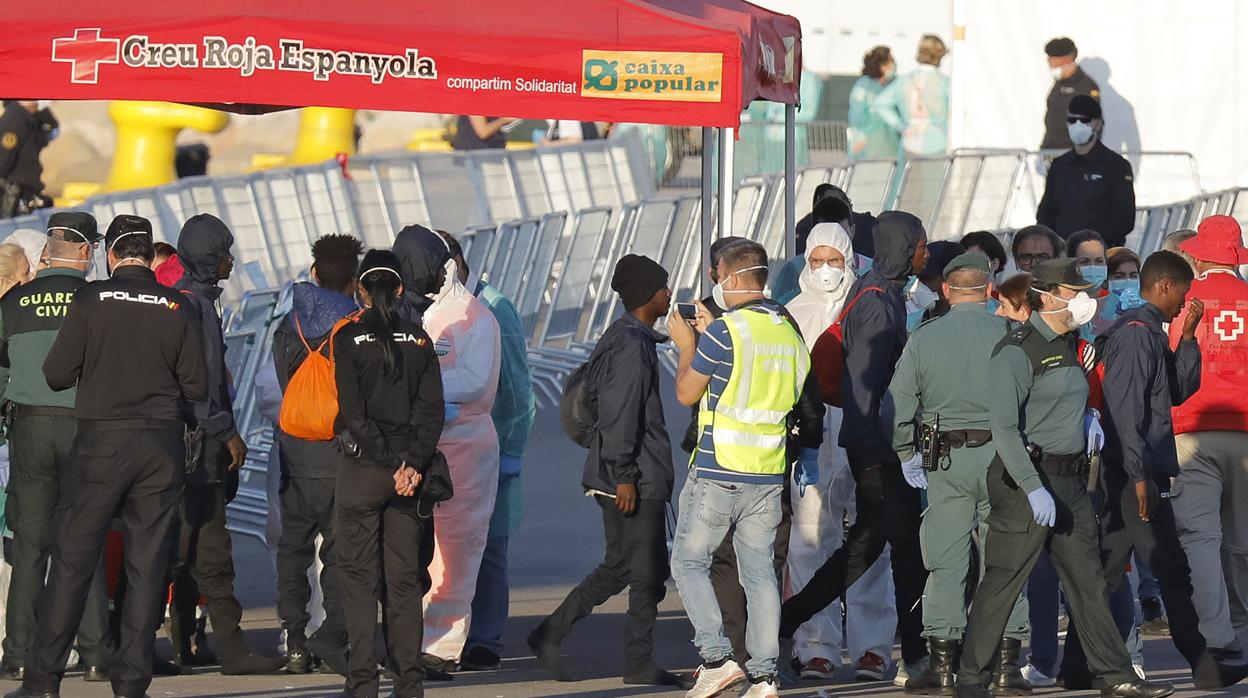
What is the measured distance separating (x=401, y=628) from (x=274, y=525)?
1.70 m

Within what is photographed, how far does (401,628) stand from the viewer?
813 cm

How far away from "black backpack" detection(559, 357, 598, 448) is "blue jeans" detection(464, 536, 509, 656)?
2.76 feet

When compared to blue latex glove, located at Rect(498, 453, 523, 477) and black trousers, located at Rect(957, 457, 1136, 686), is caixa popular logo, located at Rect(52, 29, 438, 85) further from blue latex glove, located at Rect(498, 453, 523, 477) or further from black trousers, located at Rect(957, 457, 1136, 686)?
black trousers, located at Rect(957, 457, 1136, 686)

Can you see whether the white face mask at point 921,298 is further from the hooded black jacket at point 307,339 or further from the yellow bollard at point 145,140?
the yellow bollard at point 145,140

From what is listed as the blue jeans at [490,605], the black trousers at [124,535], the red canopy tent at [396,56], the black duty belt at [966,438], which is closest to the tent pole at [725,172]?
the red canopy tent at [396,56]

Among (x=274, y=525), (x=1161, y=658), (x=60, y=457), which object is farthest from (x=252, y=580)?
(x=1161, y=658)

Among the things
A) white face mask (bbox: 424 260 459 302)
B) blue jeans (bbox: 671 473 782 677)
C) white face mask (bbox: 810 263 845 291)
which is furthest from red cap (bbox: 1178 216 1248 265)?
white face mask (bbox: 424 260 459 302)

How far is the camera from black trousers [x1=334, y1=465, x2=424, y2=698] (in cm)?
806

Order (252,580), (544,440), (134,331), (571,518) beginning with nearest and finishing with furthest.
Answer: (134,331) → (252,580) → (571,518) → (544,440)

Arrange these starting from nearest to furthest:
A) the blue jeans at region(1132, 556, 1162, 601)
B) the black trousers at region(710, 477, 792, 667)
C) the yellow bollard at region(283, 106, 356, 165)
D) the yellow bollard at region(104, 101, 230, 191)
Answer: the black trousers at region(710, 477, 792, 667), the blue jeans at region(1132, 556, 1162, 601), the yellow bollard at region(104, 101, 230, 191), the yellow bollard at region(283, 106, 356, 165)

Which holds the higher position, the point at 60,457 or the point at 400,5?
the point at 400,5

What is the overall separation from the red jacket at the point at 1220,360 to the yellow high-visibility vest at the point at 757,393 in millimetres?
2045

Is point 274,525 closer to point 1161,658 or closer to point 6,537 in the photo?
point 6,537

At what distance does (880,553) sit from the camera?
357 inches
